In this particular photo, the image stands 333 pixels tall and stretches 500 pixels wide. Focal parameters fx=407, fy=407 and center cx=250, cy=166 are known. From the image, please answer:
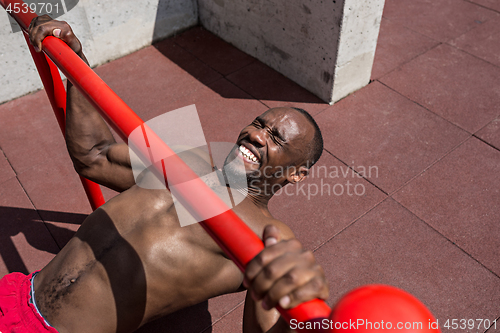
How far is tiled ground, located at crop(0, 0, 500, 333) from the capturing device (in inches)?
115

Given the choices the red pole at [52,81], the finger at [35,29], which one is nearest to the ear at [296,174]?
the red pole at [52,81]

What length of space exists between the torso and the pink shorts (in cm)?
4

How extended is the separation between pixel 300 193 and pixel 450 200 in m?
1.24

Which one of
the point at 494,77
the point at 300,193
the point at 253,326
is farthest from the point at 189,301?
the point at 494,77

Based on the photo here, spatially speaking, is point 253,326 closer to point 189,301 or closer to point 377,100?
point 189,301

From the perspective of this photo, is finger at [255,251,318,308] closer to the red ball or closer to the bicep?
the red ball

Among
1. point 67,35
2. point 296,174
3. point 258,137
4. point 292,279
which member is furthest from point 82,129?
point 292,279

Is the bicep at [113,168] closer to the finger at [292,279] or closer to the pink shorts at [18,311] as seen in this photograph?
the pink shorts at [18,311]

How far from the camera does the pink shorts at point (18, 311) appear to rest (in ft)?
5.72

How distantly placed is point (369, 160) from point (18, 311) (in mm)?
2985

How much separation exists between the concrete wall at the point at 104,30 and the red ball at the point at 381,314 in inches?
185

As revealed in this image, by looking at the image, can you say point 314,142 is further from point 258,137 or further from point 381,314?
point 381,314

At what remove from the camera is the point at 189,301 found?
190 centimetres

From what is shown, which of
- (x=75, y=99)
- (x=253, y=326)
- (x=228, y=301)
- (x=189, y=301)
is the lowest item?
(x=228, y=301)
